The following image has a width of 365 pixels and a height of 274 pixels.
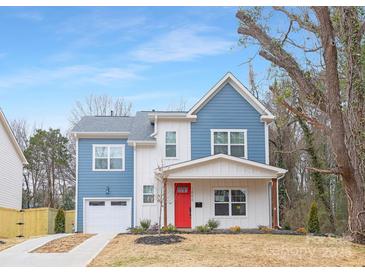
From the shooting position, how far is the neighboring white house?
26.2 meters

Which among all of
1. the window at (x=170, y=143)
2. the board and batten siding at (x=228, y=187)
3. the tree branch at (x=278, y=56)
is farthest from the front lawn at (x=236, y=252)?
the window at (x=170, y=143)

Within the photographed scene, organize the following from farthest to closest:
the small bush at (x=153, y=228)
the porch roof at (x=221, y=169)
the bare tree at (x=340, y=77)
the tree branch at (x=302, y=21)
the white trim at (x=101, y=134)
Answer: the white trim at (x=101, y=134), the porch roof at (x=221, y=169), the small bush at (x=153, y=228), the tree branch at (x=302, y=21), the bare tree at (x=340, y=77)

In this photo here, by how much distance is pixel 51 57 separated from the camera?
80.3ft

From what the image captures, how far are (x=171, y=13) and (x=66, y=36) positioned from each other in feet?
18.1

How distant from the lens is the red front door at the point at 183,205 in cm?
2228

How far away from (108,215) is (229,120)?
6448mm

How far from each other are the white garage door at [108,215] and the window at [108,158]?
1.39 meters

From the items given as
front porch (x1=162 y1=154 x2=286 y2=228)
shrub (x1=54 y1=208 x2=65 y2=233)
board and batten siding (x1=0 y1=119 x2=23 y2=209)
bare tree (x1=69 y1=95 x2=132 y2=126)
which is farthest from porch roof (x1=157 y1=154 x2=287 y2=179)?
bare tree (x1=69 y1=95 x2=132 y2=126)

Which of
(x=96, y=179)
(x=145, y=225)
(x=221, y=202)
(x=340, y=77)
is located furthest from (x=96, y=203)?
(x=340, y=77)

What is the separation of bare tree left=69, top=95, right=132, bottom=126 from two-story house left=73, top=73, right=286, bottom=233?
514 inches

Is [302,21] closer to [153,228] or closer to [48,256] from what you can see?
[153,228]

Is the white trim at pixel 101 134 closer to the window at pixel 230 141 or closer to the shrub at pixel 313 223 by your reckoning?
the window at pixel 230 141

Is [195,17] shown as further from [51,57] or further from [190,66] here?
[51,57]

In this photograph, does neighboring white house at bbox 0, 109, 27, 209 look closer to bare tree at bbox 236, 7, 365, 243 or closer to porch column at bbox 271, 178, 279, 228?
porch column at bbox 271, 178, 279, 228
